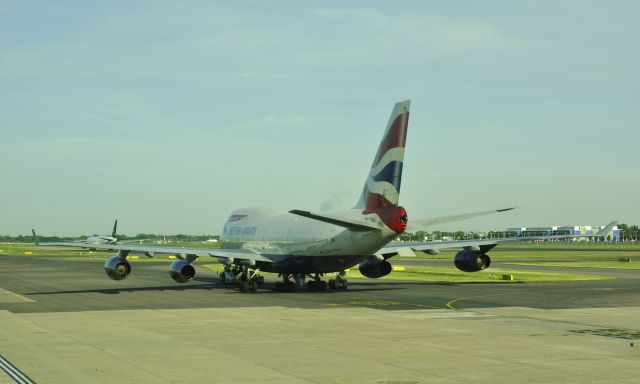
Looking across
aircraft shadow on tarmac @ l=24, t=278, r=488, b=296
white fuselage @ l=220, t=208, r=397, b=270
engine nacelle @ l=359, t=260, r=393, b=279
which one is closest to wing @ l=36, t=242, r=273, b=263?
white fuselage @ l=220, t=208, r=397, b=270

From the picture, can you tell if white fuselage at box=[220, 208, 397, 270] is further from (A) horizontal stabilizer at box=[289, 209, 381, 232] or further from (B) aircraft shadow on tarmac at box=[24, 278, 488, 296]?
(B) aircraft shadow on tarmac at box=[24, 278, 488, 296]

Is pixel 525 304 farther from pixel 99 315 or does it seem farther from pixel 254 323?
pixel 99 315

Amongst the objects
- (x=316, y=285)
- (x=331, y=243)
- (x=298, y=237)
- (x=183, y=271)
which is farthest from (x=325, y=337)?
(x=316, y=285)

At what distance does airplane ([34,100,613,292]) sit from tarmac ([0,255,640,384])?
2285 mm

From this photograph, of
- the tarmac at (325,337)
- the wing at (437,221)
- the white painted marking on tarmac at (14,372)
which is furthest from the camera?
the wing at (437,221)

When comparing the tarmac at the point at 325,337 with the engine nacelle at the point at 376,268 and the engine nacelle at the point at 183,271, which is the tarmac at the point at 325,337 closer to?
the engine nacelle at the point at 183,271

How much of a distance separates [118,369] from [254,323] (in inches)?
455

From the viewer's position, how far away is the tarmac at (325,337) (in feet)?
66.5

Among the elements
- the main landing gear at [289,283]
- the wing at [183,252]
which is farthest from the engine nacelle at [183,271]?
the main landing gear at [289,283]

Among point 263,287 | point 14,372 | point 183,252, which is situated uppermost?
point 183,252

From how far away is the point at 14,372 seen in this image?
20141mm

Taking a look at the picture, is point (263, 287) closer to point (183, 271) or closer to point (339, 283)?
point (339, 283)

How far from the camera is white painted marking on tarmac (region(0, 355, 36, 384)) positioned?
1894 cm

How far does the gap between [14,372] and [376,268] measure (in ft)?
116
